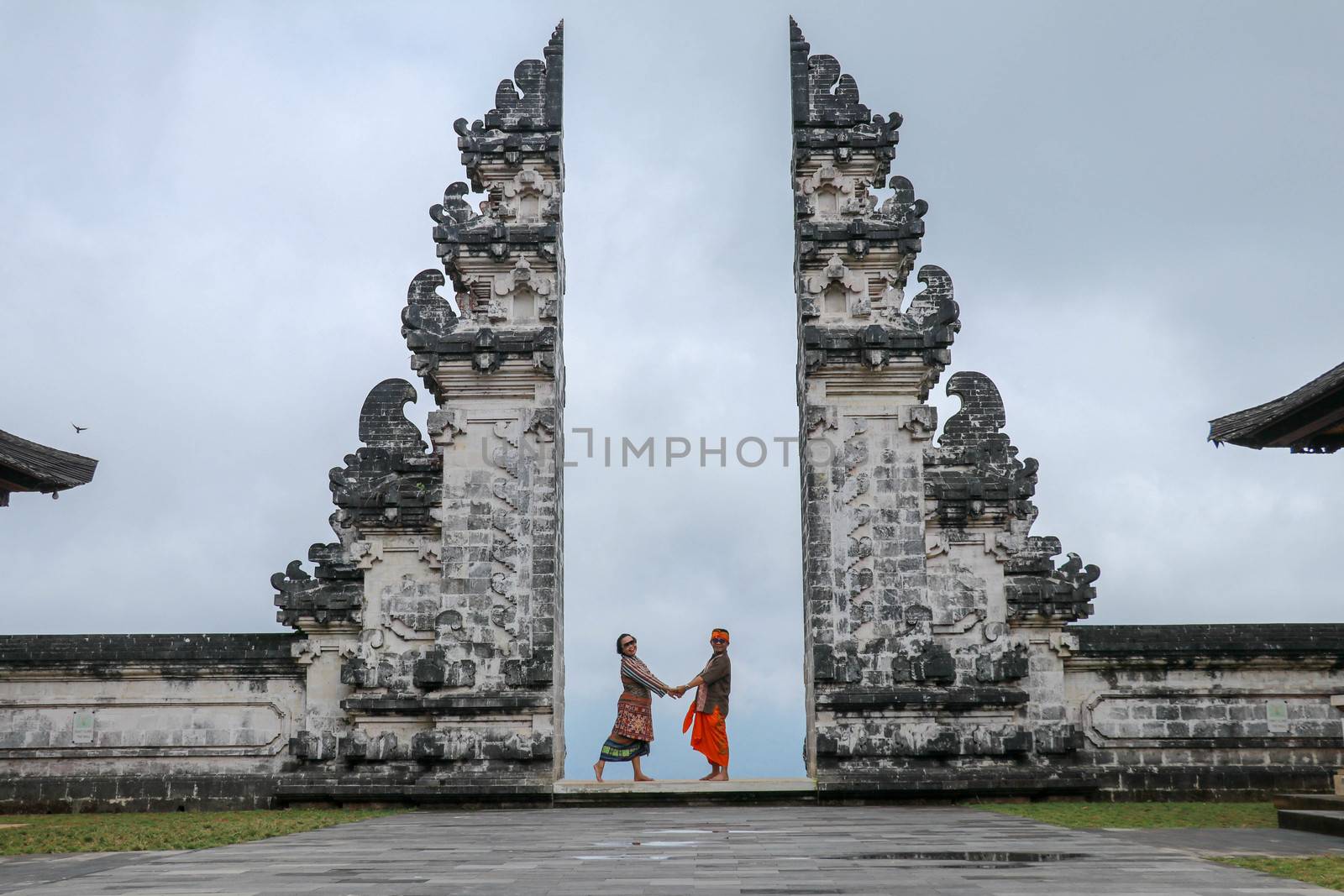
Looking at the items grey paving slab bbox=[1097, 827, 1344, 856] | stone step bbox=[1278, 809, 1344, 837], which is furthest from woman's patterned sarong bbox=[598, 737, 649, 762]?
stone step bbox=[1278, 809, 1344, 837]

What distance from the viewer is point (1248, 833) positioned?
11102 millimetres

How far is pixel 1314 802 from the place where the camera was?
12.1 m

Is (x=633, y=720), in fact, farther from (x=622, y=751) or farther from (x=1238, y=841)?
(x=1238, y=841)

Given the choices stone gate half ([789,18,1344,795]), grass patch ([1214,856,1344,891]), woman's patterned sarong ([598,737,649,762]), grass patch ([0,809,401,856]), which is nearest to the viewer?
grass patch ([1214,856,1344,891])

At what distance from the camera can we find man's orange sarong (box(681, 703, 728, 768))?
53.2ft

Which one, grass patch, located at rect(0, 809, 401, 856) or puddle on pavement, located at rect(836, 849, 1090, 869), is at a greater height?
puddle on pavement, located at rect(836, 849, 1090, 869)

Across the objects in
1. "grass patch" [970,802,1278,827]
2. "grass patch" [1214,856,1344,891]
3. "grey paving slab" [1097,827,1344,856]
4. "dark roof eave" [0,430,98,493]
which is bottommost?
"grass patch" [970,802,1278,827]

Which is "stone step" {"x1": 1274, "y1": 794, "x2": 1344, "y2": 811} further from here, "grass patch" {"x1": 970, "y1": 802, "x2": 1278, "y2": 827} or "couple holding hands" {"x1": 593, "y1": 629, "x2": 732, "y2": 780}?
"couple holding hands" {"x1": 593, "y1": 629, "x2": 732, "y2": 780}

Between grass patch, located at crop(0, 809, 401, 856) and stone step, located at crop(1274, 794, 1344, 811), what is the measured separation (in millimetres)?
9583

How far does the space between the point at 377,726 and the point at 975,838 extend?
8.75 meters

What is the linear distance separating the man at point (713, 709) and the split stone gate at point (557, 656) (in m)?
1.15

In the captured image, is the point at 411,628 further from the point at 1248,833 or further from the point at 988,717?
the point at 1248,833

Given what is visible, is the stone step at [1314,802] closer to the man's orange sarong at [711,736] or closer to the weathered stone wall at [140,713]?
the man's orange sarong at [711,736]

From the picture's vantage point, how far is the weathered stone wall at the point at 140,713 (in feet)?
53.2
